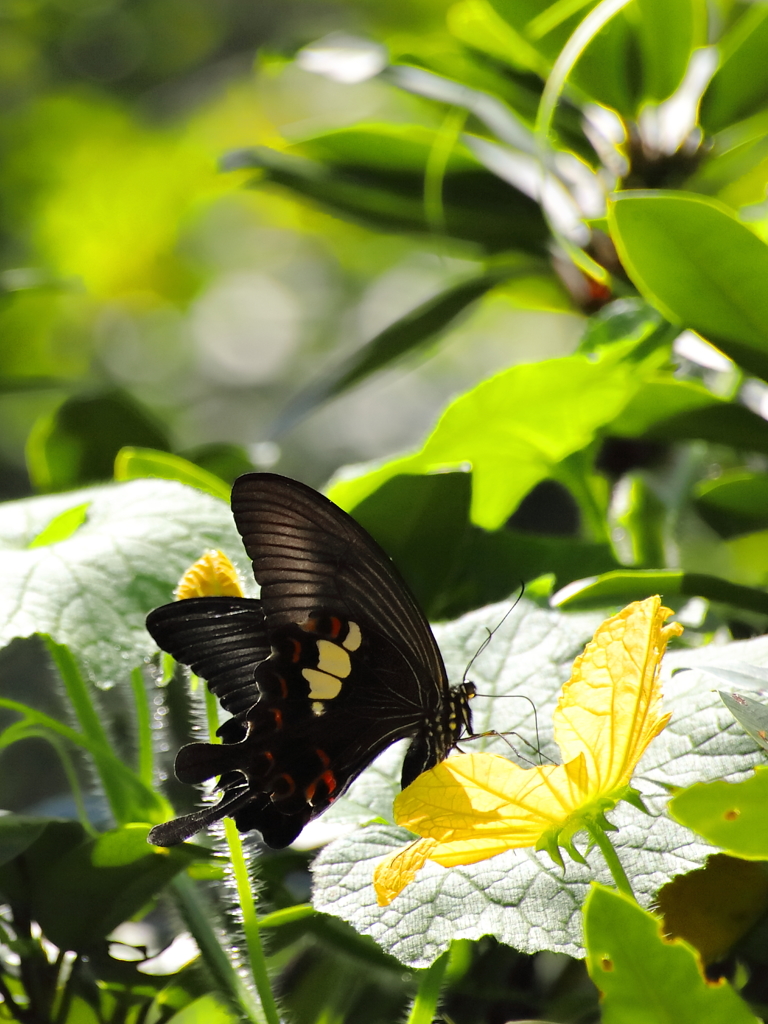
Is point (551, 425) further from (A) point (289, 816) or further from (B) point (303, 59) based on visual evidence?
(B) point (303, 59)

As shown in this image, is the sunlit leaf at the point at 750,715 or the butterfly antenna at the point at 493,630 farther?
the butterfly antenna at the point at 493,630

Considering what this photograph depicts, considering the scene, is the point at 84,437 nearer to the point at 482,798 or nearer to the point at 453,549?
the point at 453,549

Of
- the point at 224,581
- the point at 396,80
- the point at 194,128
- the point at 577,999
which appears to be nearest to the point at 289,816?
the point at 224,581

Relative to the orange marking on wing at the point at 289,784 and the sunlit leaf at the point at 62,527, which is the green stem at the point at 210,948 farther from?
the sunlit leaf at the point at 62,527

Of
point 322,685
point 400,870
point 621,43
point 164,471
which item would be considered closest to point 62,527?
point 164,471

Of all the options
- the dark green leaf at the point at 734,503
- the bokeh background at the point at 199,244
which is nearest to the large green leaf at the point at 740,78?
the dark green leaf at the point at 734,503

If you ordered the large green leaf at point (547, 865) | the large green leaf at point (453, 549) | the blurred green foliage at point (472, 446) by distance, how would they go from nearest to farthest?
the large green leaf at point (547, 865) → the blurred green foliage at point (472, 446) → the large green leaf at point (453, 549)

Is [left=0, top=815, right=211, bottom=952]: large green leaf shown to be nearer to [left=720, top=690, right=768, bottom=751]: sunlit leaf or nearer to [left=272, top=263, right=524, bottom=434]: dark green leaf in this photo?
[left=720, top=690, right=768, bottom=751]: sunlit leaf

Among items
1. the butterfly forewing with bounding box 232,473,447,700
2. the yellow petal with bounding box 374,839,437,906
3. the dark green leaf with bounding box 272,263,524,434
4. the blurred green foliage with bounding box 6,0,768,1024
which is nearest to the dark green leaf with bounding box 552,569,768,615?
the blurred green foliage with bounding box 6,0,768,1024
